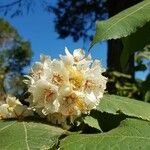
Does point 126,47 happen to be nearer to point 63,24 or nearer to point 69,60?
point 69,60

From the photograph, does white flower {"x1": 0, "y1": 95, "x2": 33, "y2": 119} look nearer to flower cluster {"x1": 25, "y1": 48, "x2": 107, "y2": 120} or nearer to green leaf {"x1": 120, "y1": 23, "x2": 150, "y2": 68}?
flower cluster {"x1": 25, "y1": 48, "x2": 107, "y2": 120}

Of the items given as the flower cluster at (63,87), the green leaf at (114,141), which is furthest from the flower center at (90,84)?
the green leaf at (114,141)

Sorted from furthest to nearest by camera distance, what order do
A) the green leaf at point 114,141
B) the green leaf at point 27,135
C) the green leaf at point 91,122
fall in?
the green leaf at point 91,122
the green leaf at point 27,135
the green leaf at point 114,141

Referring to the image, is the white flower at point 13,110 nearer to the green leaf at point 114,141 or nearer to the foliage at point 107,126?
the foliage at point 107,126

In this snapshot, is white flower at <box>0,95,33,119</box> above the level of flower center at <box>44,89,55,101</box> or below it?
below

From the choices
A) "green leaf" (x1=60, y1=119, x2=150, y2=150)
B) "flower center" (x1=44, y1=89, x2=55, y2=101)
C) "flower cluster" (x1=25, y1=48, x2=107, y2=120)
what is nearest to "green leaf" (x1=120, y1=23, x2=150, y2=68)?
"flower cluster" (x1=25, y1=48, x2=107, y2=120)

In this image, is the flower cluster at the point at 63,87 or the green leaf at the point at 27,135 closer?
the green leaf at the point at 27,135
